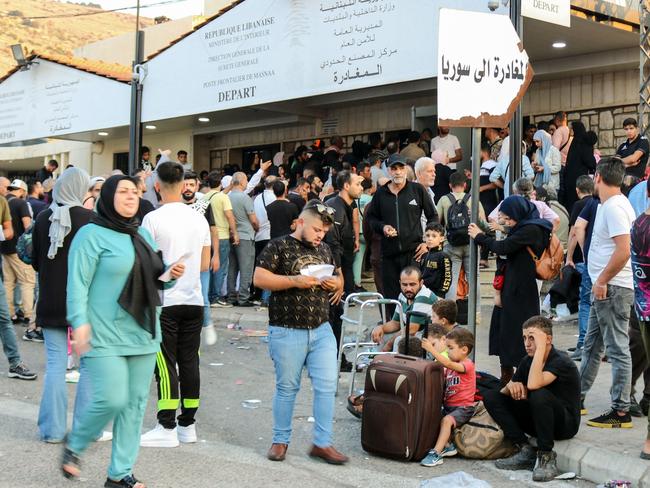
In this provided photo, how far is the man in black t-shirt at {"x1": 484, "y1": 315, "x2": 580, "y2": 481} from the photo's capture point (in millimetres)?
5969

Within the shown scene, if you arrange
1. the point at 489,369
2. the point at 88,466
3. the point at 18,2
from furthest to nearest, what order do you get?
1. the point at 18,2
2. the point at 489,369
3. the point at 88,466

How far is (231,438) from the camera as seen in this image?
267 inches

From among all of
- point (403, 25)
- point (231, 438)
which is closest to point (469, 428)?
point (231, 438)

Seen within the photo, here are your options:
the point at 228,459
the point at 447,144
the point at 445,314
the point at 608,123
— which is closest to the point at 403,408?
the point at 228,459

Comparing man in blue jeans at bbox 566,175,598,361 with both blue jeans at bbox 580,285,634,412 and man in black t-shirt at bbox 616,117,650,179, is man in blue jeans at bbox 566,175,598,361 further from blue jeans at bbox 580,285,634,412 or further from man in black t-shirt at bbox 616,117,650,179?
man in black t-shirt at bbox 616,117,650,179

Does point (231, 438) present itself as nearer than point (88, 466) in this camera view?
No

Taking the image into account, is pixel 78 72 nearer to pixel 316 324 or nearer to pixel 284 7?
pixel 284 7

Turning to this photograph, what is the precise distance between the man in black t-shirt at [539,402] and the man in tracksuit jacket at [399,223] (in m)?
3.30

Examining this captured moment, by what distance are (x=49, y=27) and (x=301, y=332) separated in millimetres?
83938

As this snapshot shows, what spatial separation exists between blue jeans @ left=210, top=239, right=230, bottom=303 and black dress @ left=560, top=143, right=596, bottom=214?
5480 millimetres

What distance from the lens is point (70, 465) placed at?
5.06m

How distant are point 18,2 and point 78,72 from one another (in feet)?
277

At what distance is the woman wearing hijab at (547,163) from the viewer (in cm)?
1388

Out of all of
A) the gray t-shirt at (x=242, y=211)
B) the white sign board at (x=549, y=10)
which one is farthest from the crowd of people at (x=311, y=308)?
the gray t-shirt at (x=242, y=211)
